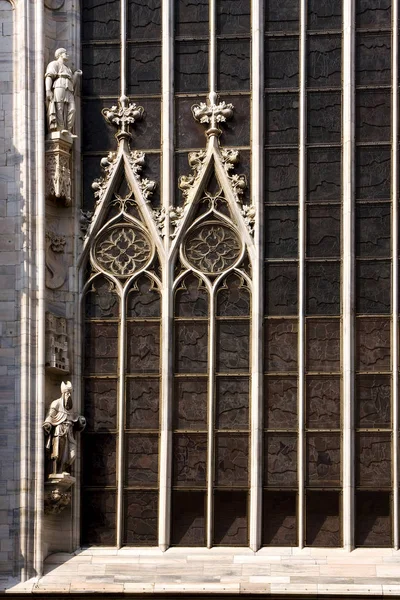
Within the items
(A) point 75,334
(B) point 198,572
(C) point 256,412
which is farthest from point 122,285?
(B) point 198,572

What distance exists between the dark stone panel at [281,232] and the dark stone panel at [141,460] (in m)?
3.32

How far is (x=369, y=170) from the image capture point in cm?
2722

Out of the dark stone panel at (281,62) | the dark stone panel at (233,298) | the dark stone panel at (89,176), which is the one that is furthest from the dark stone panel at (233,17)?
the dark stone panel at (233,298)

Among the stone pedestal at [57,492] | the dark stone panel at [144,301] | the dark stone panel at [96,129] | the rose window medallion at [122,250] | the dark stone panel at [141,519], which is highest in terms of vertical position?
the dark stone panel at [96,129]

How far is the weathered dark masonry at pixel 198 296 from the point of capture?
26250 millimetres

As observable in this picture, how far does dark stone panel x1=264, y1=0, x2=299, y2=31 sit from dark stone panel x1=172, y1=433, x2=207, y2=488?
21.0 feet

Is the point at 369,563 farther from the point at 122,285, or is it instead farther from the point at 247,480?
the point at 122,285

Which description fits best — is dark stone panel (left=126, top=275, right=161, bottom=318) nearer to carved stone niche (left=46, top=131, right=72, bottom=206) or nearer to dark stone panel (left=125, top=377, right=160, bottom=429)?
dark stone panel (left=125, top=377, right=160, bottom=429)

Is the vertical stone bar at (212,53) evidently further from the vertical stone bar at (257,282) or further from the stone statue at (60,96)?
the stone statue at (60,96)

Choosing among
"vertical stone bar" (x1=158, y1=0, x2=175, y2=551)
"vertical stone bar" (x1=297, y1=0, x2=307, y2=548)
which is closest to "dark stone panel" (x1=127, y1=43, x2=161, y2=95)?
"vertical stone bar" (x1=158, y1=0, x2=175, y2=551)

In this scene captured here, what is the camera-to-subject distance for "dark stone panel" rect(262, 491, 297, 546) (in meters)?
26.3

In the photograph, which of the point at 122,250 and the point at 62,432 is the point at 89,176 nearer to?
the point at 122,250

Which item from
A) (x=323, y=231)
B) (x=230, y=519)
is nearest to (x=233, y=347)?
(x=323, y=231)

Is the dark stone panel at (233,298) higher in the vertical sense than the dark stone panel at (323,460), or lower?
higher
